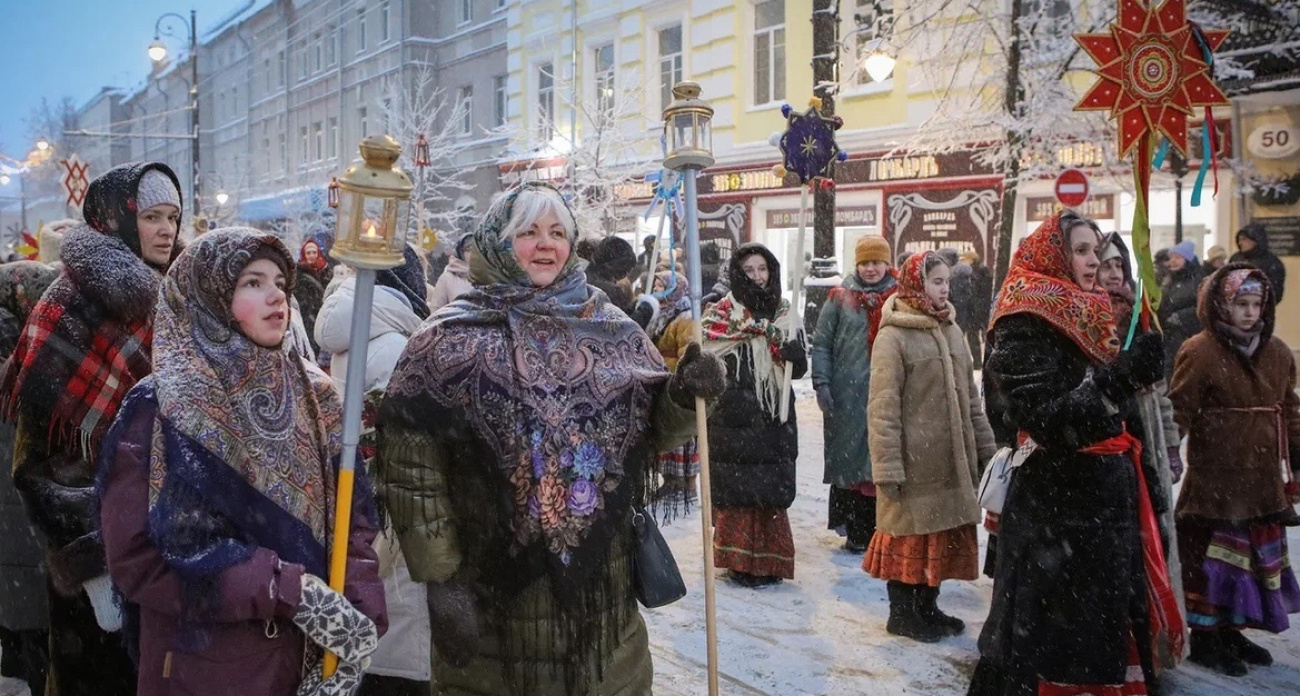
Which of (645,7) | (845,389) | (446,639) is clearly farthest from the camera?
(645,7)

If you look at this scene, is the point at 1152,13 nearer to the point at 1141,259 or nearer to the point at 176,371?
the point at 1141,259

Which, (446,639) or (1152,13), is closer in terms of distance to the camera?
(446,639)

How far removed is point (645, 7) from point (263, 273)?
21026 mm

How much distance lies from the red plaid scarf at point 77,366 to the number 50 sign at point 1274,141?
14.5 meters

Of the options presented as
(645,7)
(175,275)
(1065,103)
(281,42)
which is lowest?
(175,275)

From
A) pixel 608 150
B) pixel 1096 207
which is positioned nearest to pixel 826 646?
pixel 1096 207

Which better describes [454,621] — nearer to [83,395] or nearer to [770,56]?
[83,395]

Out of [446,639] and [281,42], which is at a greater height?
[281,42]

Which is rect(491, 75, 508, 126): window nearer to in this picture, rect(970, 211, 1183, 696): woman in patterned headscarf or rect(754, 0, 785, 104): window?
rect(754, 0, 785, 104): window

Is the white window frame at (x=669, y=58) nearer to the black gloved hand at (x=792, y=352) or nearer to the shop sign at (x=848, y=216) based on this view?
the shop sign at (x=848, y=216)

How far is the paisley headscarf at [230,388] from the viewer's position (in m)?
2.37

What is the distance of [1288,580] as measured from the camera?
4867mm

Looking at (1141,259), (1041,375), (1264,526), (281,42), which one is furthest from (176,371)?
(281,42)

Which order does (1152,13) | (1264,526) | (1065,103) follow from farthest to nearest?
(1065,103)
(1264,526)
(1152,13)
